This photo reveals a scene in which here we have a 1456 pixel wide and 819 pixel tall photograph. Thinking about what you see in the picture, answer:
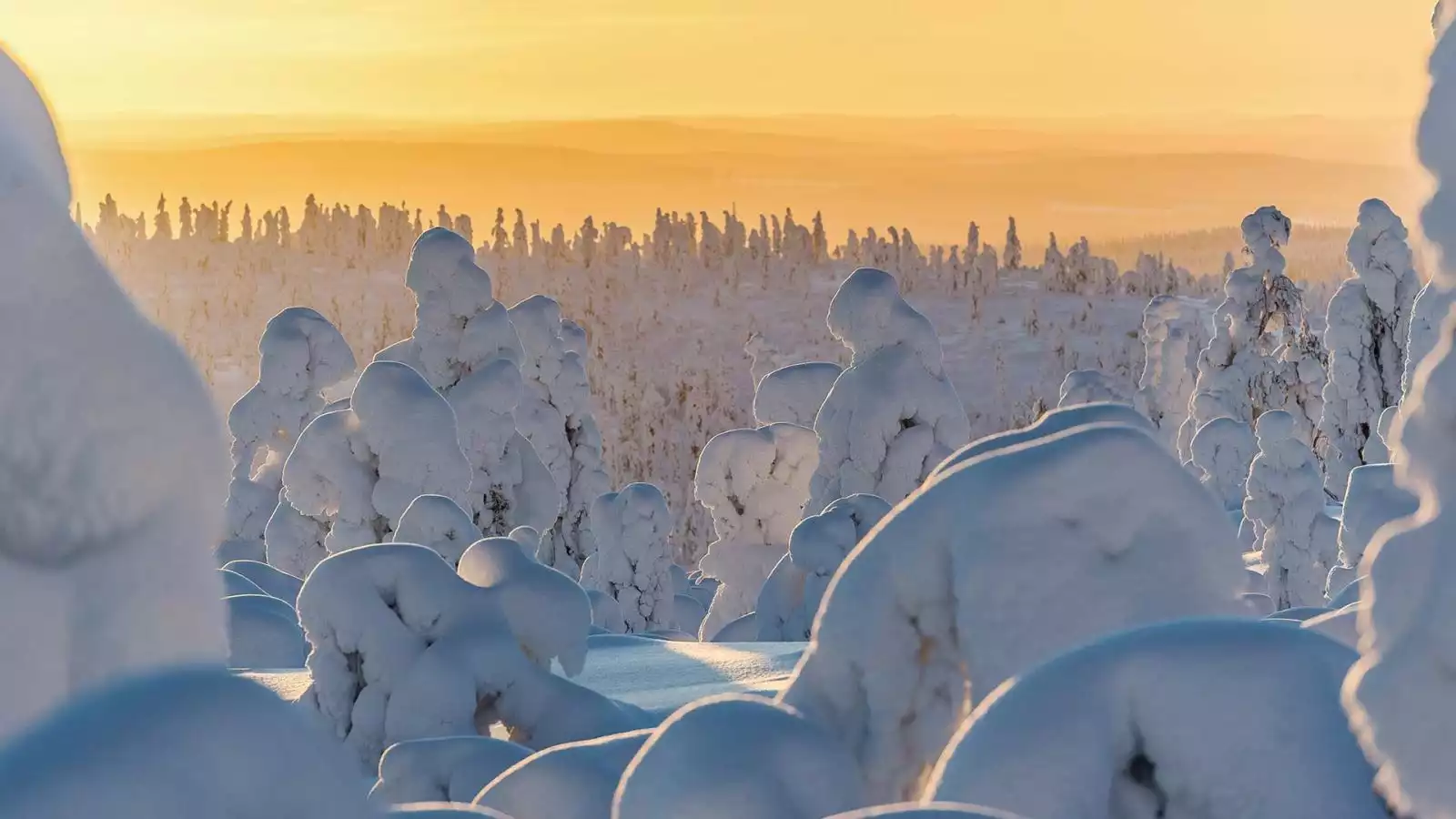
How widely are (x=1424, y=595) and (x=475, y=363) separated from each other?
26.1 meters

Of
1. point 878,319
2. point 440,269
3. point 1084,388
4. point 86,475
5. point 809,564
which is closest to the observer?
point 86,475

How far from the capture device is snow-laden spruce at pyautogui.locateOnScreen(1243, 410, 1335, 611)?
28.1 m

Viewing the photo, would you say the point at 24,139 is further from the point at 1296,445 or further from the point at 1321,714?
the point at 1296,445

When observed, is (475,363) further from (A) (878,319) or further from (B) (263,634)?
(B) (263,634)

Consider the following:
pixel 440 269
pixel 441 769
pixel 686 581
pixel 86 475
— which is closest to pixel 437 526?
pixel 440 269

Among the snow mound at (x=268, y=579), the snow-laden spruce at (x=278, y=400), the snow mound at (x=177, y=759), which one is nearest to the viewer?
the snow mound at (x=177, y=759)

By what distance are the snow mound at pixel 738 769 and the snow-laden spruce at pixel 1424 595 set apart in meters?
2.15

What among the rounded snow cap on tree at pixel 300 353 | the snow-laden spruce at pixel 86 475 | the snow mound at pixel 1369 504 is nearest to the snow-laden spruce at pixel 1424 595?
the snow-laden spruce at pixel 86 475

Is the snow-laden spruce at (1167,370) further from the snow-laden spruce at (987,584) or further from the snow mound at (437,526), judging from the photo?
the snow-laden spruce at (987,584)

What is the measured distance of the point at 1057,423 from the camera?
19.4ft

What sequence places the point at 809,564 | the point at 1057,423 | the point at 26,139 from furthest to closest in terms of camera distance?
the point at 809,564 < the point at 1057,423 < the point at 26,139

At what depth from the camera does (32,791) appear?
203 cm

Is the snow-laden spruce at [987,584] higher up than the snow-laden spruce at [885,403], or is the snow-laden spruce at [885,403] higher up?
the snow-laden spruce at [987,584]

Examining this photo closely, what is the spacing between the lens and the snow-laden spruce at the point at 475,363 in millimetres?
27859
